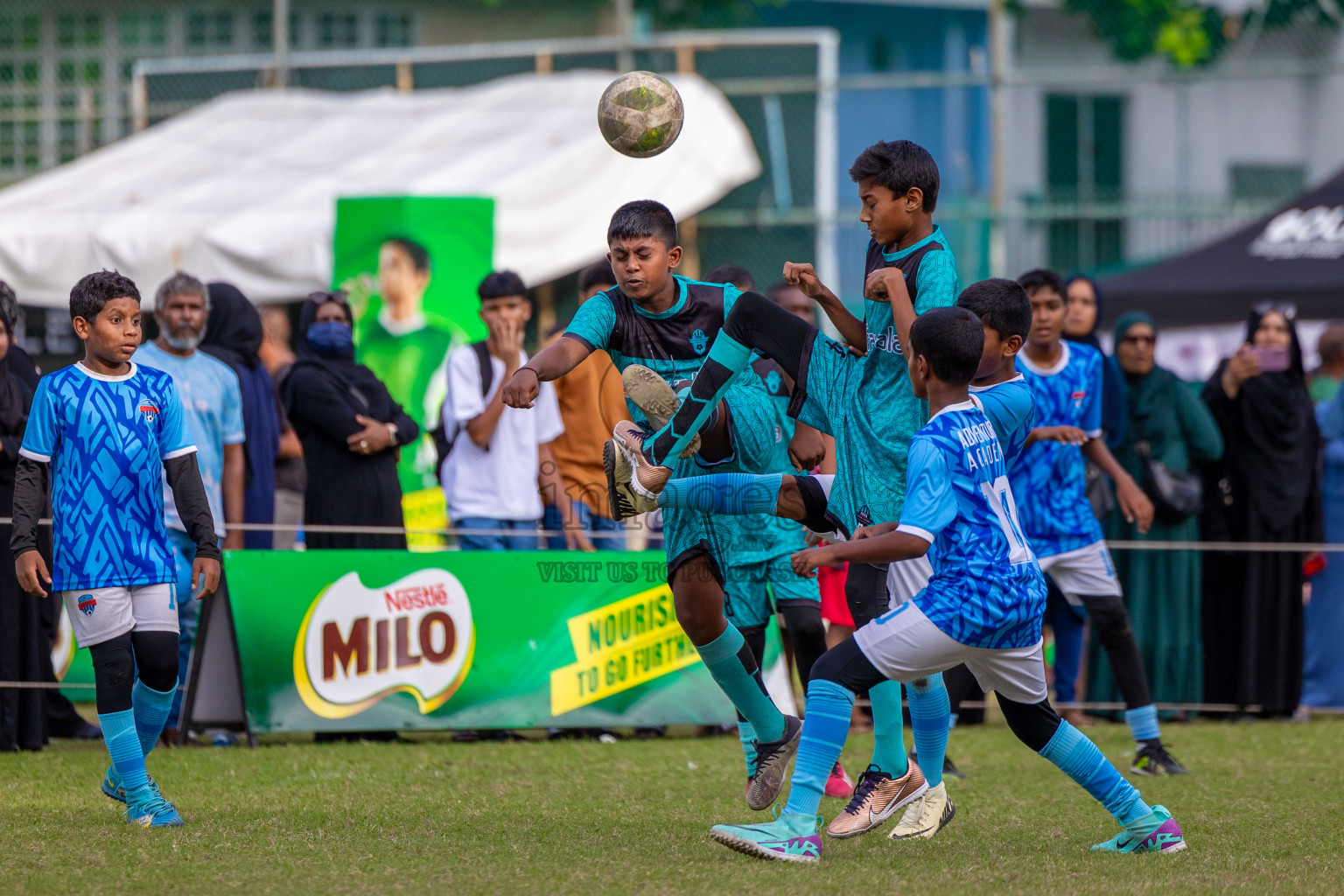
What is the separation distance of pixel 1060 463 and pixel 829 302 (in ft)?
9.63

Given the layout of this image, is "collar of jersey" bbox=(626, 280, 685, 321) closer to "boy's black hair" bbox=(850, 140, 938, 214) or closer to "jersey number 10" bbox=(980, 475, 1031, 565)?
"boy's black hair" bbox=(850, 140, 938, 214)

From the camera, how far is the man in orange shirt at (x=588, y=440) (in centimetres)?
960

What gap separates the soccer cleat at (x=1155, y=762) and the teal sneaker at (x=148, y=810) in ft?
13.9

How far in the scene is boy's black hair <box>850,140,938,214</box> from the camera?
18.6 ft

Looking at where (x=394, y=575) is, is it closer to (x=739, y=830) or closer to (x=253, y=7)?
(x=739, y=830)

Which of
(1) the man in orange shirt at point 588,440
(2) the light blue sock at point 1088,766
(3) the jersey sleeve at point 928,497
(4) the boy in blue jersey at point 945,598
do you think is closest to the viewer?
(3) the jersey sleeve at point 928,497

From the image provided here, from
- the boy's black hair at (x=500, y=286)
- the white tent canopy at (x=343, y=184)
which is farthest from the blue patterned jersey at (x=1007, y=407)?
the white tent canopy at (x=343, y=184)

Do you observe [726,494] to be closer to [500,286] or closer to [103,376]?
[103,376]

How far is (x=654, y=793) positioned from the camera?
6961mm

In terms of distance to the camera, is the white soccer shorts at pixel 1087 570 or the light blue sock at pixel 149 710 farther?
the white soccer shorts at pixel 1087 570

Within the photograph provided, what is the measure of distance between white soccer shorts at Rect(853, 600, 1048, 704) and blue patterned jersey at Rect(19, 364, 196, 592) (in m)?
2.58

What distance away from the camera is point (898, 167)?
5.66m

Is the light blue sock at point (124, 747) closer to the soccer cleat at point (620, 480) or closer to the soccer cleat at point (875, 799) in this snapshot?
the soccer cleat at point (620, 480)

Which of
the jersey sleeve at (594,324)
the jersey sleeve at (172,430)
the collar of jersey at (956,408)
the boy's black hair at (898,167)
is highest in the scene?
the boy's black hair at (898,167)
